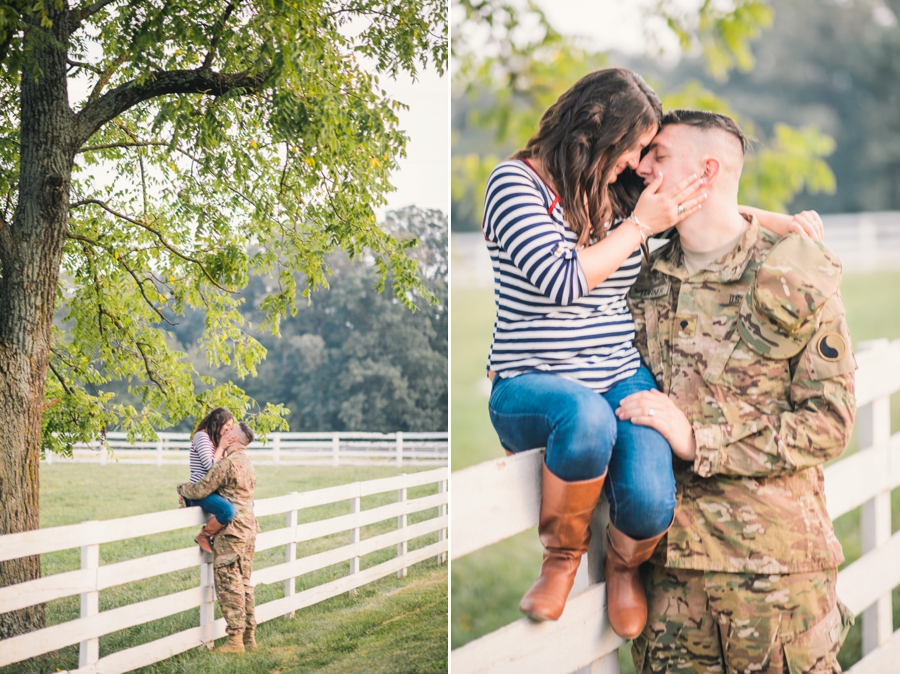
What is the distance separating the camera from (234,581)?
2.07 meters

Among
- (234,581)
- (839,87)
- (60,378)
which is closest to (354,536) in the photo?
(234,581)

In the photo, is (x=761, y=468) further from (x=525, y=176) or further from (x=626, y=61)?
(x=626, y=61)

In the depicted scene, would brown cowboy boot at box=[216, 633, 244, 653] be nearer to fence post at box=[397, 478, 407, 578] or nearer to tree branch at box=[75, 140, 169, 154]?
fence post at box=[397, 478, 407, 578]

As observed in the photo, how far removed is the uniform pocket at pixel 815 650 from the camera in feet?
4.75

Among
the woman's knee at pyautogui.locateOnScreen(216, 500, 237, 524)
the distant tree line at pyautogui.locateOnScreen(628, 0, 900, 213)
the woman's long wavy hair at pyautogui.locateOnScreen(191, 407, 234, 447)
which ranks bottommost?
the woman's knee at pyautogui.locateOnScreen(216, 500, 237, 524)

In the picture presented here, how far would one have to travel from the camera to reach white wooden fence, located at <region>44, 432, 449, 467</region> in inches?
74.3

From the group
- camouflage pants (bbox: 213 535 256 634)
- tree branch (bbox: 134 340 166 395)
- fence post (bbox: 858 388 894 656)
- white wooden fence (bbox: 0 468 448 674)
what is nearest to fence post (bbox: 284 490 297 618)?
white wooden fence (bbox: 0 468 448 674)

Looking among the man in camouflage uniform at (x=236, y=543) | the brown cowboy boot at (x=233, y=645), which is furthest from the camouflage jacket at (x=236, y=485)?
the brown cowboy boot at (x=233, y=645)

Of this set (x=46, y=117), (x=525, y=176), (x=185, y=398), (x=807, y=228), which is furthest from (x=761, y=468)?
(x=46, y=117)

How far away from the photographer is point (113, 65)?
1.82 meters

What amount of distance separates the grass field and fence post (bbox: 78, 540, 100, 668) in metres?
1.89

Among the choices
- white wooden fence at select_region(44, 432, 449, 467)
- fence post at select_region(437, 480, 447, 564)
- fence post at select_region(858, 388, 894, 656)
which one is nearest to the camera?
white wooden fence at select_region(44, 432, 449, 467)

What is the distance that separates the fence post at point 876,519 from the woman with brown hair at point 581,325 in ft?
3.81

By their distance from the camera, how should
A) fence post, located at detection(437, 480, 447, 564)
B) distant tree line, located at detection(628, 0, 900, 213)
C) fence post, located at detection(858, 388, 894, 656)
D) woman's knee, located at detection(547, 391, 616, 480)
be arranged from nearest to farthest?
1. woman's knee, located at detection(547, 391, 616, 480)
2. fence post, located at detection(858, 388, 894, 656)
3. fence post, located at detection(437, 480, 447, 564)
4. distant tree line, located at detection(628, 0, 900, 213)
